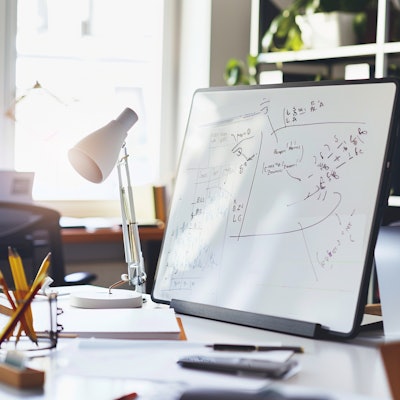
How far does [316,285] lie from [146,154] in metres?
2.67

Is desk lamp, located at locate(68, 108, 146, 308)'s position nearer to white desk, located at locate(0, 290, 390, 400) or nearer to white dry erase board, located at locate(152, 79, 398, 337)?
white dry erase board, located at locate(152, 79, 398, 337)

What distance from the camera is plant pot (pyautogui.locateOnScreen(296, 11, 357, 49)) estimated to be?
3361 millimetres

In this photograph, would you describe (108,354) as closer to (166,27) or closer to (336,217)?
(336,217)

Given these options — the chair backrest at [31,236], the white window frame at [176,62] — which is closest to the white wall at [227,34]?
the white window frame at [176,62]

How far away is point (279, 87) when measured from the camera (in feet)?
5.01

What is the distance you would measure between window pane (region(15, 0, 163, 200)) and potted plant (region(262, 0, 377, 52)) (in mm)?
664

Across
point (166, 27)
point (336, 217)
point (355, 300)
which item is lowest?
point (355, 300)

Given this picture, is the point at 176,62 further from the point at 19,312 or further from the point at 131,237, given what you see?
the point at 19,312

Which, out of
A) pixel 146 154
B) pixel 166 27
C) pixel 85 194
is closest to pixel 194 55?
pixel 166 27

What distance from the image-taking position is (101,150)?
1.48 metres

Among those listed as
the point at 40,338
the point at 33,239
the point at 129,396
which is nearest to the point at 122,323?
the point at 40,338

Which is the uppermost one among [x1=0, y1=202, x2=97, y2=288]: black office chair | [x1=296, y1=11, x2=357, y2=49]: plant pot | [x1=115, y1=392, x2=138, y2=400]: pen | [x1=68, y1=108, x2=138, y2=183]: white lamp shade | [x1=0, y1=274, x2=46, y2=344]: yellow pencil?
[x1=296, y1=11, x2=357, y2=49]: plant pot

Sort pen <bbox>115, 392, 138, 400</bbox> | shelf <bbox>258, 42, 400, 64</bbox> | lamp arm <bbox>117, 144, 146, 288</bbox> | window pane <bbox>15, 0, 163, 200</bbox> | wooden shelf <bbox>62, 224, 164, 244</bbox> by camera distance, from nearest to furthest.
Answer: pen <bbox>115, 392, 138, 400</bbox>
lamp arm <bbox>117, 144, 146, 288</bbox>
shelf <bbox>258, 42, 400, 64</bbox>
wooden shelf <bbox>62, 224, 164, 244</bbox>
window pane <bbox>15, 0, 163, 200</bbox>

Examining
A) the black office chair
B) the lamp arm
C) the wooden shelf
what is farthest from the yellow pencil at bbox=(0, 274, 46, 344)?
the wooden shelf
